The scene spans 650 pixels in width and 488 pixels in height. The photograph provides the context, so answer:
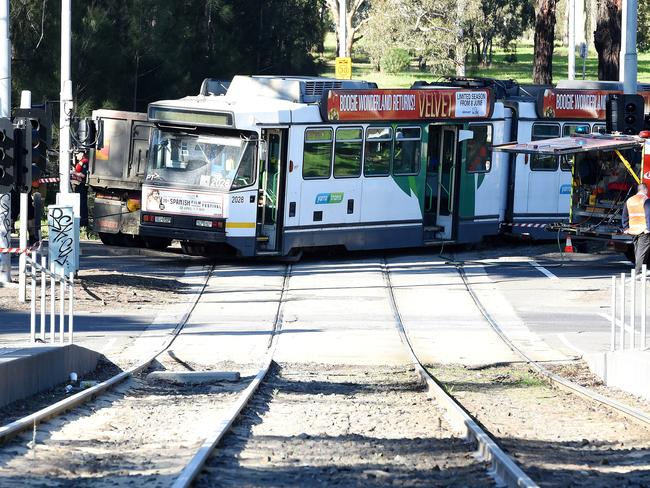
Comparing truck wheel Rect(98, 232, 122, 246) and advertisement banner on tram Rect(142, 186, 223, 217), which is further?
truck wheel Rect(98, 232, 122, 246)

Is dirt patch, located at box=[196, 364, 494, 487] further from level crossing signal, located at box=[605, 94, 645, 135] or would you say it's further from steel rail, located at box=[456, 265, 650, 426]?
level crossing signal, located at box=[605, 94, 645, 135]

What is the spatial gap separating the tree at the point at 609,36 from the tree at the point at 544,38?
17.2 ft

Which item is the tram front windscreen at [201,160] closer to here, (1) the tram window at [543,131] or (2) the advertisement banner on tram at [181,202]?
(2) the advertisement banner on tram at [181,202]

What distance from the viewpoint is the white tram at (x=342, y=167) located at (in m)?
24.7

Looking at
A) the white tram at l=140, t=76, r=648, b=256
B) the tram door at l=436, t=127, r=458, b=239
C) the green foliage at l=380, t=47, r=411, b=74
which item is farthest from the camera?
the green foliage at l=380, t=47, r=411, b=74

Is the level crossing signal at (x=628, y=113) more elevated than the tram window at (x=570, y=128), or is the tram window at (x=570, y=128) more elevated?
the level crossing signal at (x=628, y=113)

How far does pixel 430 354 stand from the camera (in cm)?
1670

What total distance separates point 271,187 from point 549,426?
14.4 metres

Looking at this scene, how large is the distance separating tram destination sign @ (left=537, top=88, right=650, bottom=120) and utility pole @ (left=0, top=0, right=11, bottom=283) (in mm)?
13184

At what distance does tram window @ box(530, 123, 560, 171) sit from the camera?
1177 inches

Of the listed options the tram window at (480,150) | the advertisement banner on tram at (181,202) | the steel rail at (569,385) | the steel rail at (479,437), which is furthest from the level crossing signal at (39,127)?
the tram window at (480,150)

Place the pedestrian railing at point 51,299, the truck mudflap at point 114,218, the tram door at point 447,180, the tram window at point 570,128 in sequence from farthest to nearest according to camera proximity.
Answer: the tram window at point 570,128 → the tram door at point 447,180 → the truck mudflap at point 114,218 → the pedestrian railing at point 51,299

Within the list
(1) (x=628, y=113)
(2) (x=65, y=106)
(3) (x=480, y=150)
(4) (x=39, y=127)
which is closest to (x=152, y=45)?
(3) (x=480, y=150)

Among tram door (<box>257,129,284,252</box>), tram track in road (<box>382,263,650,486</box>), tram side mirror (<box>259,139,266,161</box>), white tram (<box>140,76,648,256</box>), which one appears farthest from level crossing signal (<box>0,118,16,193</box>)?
tram door (<box>257,129,284,252</box>)
